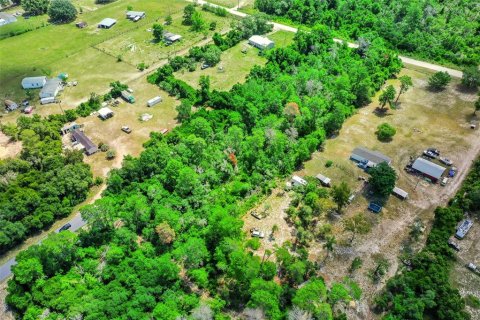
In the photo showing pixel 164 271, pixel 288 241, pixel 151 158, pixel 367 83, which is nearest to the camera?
pixel 164 271

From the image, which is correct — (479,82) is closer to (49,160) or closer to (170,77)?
(170,77)

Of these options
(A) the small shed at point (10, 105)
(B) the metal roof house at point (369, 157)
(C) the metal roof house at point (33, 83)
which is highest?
(B) the metal roof house at point (369, 157)

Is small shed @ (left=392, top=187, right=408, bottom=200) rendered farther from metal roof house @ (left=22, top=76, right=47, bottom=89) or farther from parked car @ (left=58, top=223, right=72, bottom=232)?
metal roof house @ (left=22, top=76, right=47, bottom=89)

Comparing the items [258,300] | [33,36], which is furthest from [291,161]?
[33,36]

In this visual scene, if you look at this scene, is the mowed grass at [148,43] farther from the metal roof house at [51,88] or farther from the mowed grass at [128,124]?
the metal roof house at [51,88]

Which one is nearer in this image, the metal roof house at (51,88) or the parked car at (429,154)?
the parked car at (429,154)

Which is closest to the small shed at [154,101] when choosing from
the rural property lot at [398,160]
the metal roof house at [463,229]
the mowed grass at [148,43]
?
the mowed grass at [148,43]
